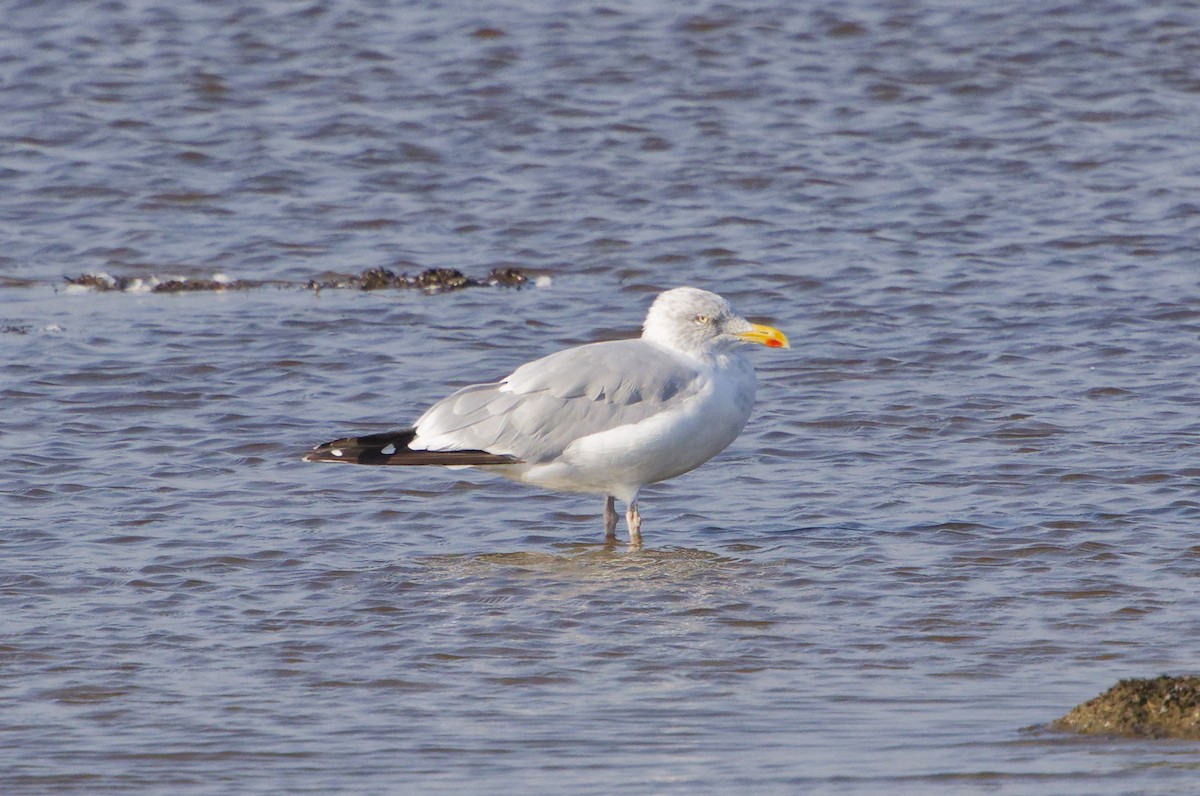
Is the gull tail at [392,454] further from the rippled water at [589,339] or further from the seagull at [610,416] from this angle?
the rippled water at [589,339]

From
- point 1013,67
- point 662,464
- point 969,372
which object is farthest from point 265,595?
point 1013,67

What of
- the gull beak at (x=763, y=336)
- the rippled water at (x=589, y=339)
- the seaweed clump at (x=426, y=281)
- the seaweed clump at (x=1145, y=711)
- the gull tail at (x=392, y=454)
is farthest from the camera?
the seaweed clump at (x=426, y=281)

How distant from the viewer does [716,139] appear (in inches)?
577

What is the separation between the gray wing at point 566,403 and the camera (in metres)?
7.33

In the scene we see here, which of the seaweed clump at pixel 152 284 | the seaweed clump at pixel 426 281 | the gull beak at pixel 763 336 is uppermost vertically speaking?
the gull beak at pixel 763 336

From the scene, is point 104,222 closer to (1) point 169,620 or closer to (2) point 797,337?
(2) point 797,337

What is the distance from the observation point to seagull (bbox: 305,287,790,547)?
7289 millimetres

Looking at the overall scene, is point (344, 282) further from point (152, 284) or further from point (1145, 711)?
point (1145, 711)

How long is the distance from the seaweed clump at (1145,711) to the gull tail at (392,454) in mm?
2951

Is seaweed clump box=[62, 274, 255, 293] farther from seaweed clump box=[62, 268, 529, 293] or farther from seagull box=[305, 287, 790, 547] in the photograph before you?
seagull box=[305, 287, 790, 547]

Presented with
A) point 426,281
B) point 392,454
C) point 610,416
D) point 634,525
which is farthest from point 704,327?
point 426,281

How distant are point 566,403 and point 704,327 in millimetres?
635

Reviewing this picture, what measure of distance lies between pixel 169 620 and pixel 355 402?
308cm

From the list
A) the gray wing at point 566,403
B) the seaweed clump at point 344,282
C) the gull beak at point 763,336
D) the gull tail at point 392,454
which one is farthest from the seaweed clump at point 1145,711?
the seaweed clump at point 344,282
